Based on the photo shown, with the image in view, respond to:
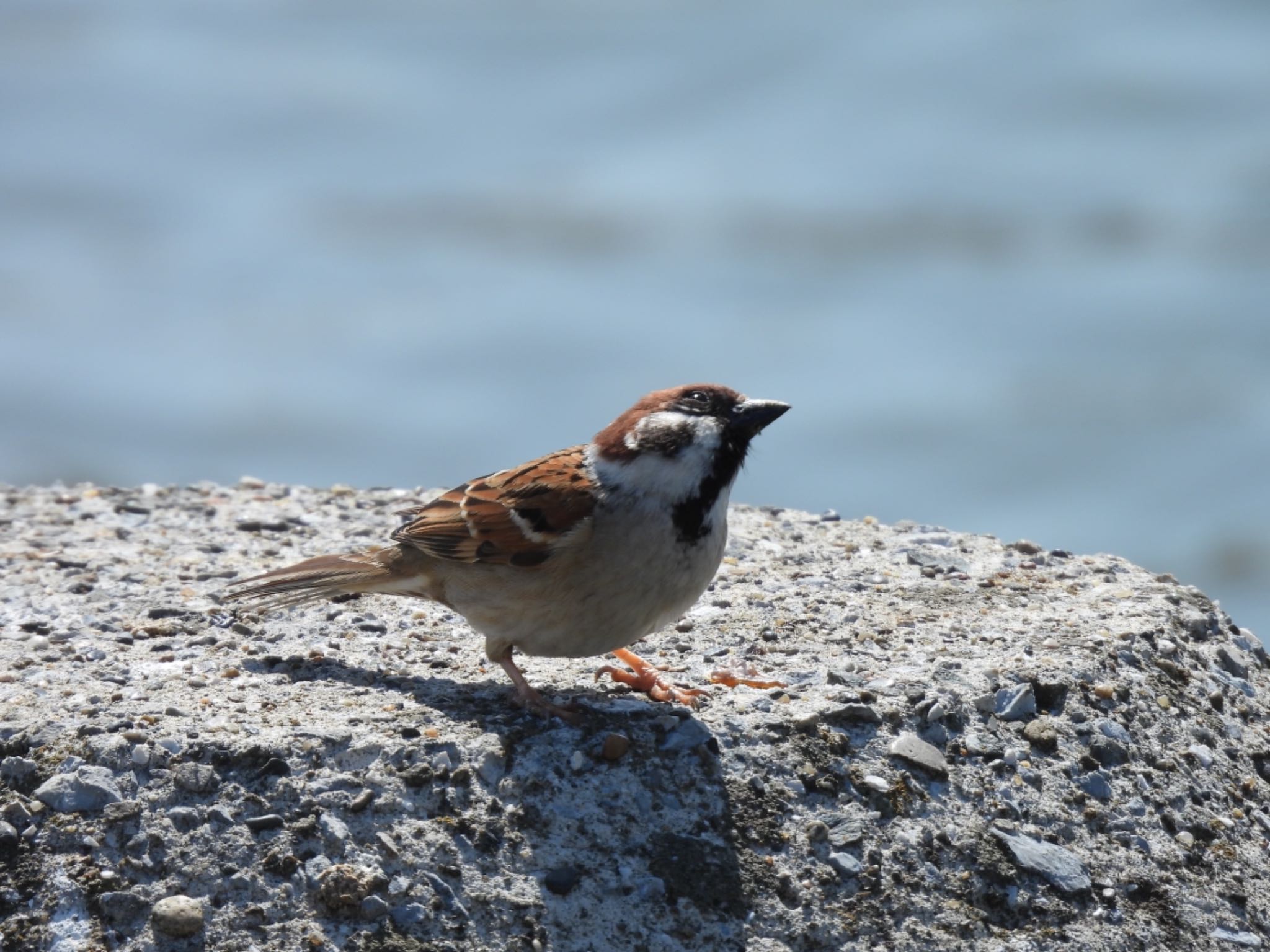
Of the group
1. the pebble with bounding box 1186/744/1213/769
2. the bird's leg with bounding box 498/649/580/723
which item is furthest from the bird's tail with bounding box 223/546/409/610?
the pebble with bounding box 1186/744/1213/769

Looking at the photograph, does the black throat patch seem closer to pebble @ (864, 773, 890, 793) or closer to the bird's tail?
pebble @ (864, 773, 890, 793)

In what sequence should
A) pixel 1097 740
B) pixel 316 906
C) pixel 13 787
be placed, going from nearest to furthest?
pixel 316 906 < pixel 13 787 < pixel 1097 740

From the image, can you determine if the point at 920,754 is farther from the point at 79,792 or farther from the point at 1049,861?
the point at 79,792

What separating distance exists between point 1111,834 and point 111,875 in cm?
207

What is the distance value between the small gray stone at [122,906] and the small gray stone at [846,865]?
4.42 ft

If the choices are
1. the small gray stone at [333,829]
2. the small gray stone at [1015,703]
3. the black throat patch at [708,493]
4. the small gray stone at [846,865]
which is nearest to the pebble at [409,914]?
the small gray stone at [333,829]

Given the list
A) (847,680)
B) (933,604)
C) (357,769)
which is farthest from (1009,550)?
(357,769)

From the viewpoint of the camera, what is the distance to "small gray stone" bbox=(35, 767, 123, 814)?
3.02 metres

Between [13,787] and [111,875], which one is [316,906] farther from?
[13,787]

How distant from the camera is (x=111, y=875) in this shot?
291cm

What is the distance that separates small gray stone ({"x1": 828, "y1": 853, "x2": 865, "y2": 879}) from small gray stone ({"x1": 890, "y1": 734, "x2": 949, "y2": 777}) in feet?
0.98

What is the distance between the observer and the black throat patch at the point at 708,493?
3547mm

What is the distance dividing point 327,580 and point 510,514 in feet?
1.99

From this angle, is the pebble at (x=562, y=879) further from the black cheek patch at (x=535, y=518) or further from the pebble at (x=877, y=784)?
the black cheek patch at (x=535, y=518)
